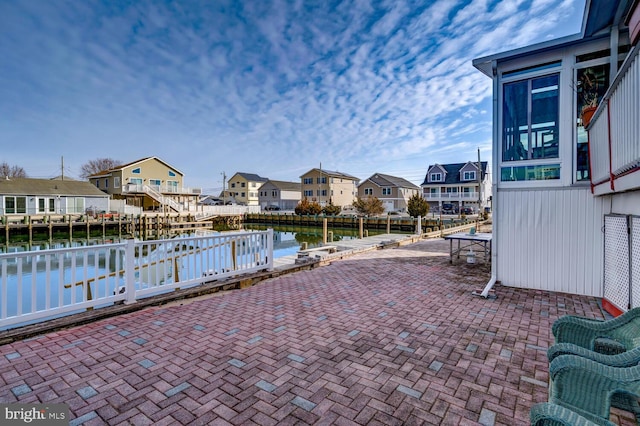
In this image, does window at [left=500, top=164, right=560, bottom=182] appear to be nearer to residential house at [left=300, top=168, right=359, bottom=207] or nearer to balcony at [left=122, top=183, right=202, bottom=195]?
balcony at [left=122, top=183, right=202, bottom=195]

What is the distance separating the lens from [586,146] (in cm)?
489

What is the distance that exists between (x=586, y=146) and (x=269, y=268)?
20.2 ft

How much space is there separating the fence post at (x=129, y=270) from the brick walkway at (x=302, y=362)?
0.32 metres

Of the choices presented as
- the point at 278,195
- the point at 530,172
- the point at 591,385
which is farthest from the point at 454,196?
the point at 591,385

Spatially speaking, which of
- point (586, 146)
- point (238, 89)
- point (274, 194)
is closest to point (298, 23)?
point (238, 89)

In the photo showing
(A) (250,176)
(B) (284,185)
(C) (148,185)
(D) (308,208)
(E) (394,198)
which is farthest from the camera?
(A) (250,176)

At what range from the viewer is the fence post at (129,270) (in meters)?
4.13

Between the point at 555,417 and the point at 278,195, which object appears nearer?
the point at 555,417

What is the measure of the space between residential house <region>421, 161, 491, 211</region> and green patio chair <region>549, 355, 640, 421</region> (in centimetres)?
3551

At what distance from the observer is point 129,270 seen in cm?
418

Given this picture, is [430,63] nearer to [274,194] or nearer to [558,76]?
[558,76]

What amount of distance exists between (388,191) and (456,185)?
8884 mm

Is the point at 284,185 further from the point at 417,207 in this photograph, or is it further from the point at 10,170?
the point at 10,170

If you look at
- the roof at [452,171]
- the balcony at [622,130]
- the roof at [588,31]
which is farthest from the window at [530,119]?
the roof at [452,171]
